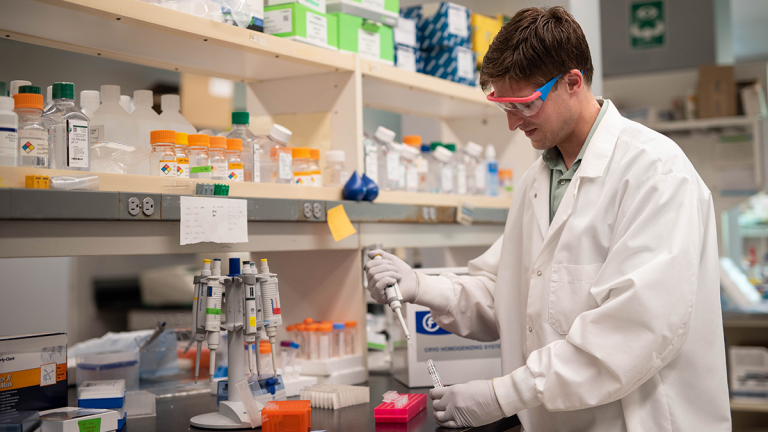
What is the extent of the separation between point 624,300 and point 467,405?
0.41m

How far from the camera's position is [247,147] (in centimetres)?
170

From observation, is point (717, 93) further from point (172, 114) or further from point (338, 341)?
point (172, 114)

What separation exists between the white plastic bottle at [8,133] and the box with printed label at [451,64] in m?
1.56

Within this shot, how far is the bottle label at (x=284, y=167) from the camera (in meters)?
1.72

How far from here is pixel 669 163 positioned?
1295 mm

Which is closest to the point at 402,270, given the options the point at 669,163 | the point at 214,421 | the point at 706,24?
the point at 214,421

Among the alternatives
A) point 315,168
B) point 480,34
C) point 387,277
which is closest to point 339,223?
point 315,168

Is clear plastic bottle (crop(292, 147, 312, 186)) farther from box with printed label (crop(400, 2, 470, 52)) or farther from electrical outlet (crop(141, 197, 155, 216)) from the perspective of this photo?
box with printed label (crop(400, 2, 470, 52))

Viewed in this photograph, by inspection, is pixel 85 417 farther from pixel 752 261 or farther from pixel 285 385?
pixel 752 261

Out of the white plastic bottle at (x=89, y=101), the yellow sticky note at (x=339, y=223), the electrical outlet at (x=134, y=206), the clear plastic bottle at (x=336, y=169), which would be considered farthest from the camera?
the clear plastic bottle at (x=336, y=169)

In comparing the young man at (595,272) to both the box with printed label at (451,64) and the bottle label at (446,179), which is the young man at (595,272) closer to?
the bottle label at (446,179)

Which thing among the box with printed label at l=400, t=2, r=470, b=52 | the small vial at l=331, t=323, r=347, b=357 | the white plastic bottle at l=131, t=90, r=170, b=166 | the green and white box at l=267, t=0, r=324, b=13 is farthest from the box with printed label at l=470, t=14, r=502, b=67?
the white plastic bottle at l=131, t=90, r=170, b=166

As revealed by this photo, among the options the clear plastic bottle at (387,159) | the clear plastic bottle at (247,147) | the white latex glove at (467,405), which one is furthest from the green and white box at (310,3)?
the white latex glove at (467,405)

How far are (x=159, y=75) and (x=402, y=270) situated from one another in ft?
9.88
